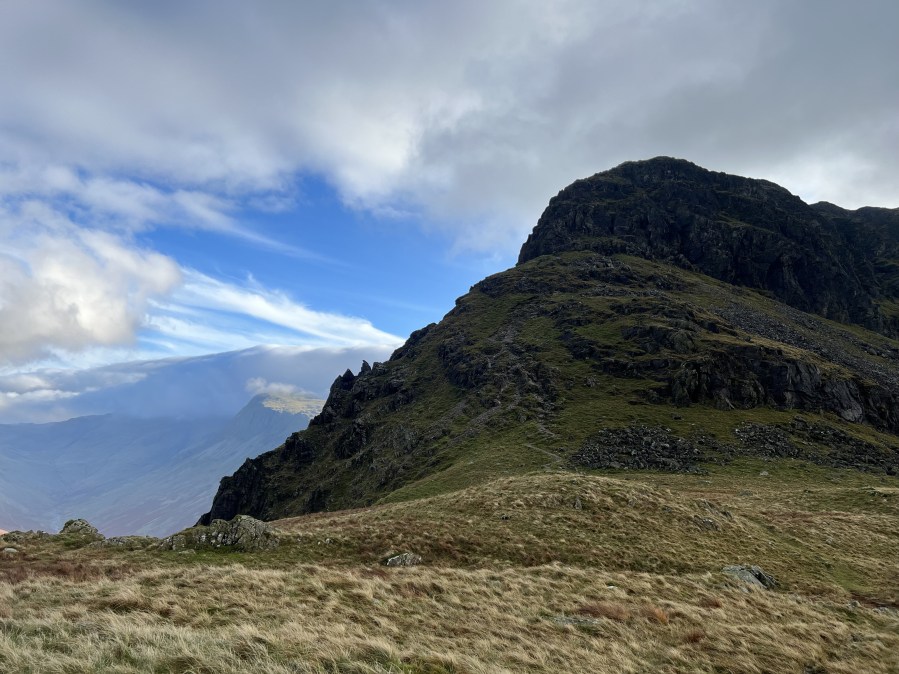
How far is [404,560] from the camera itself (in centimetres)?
2434

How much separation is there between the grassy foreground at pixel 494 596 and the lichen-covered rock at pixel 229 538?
99 cm

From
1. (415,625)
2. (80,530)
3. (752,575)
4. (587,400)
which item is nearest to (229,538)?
(80,530)

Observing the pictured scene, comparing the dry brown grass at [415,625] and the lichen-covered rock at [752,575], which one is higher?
the dry brown grass at [415,625]

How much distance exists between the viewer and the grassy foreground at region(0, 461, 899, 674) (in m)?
11.2

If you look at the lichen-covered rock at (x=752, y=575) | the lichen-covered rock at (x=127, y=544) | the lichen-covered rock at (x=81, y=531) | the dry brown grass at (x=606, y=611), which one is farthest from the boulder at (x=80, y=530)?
the lichen-covered rock at (x=752, y=575)

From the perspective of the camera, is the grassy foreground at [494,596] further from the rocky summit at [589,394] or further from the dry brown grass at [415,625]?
the rocky summit at [589,394]

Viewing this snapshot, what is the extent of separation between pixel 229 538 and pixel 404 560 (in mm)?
10678

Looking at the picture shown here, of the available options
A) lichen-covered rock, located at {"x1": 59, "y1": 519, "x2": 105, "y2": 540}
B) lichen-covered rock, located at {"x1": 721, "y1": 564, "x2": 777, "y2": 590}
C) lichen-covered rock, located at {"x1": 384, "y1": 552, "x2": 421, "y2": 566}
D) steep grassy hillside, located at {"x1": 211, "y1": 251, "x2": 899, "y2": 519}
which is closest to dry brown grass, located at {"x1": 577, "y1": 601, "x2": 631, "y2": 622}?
lichen-covered rock, located at {"x1": 384, "y1": 552, "x2": 421, "y2": 566}

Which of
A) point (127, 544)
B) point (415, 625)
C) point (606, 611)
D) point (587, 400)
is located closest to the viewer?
point (415, 625)

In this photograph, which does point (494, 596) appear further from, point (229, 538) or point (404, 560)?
point (229, 538)

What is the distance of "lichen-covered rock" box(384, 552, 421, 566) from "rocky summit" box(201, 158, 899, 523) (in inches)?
Result: 1356

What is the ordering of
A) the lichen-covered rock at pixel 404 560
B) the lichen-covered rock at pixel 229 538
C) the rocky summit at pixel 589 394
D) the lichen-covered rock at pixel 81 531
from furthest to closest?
1. the rocky summit at pixel 589 394
2. the lichen-covered rock at pixel 81 531
3. the lichen-covered rock at pixel 229 538
4. the lichen-covered rock at pixel 404 560

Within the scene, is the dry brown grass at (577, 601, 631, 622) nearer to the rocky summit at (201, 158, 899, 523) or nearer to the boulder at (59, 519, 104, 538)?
the boulder at (59, 519, 104, 538)

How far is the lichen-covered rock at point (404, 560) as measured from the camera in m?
24.2
